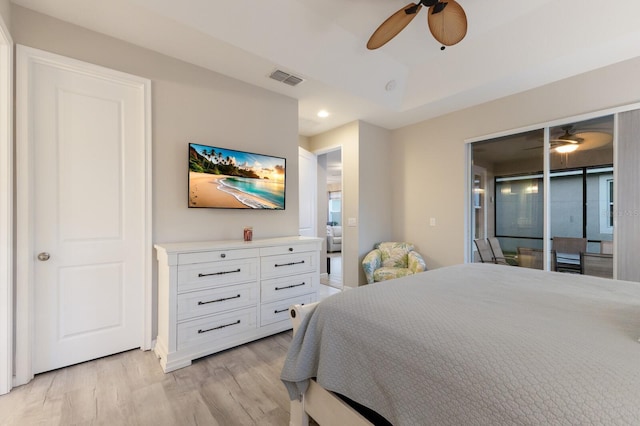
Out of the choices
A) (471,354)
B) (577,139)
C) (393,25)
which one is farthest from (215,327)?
(577,139)

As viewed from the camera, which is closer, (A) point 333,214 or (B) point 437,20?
(B) point 437,20

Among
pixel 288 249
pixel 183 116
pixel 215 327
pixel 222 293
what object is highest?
pixel 183 116

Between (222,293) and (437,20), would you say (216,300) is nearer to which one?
(222,293)

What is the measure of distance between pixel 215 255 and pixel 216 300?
1.26 ft

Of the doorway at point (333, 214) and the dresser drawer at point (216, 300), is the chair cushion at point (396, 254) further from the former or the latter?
the dresser drawer at point (216, 300)

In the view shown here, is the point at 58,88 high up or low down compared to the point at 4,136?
up

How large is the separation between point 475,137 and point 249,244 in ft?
10.2

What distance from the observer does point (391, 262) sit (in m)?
3.92

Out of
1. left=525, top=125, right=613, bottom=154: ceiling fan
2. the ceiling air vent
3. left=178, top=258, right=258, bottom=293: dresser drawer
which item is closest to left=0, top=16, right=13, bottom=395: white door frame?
left=178, top=258, right=258, bottom=293: dresser drawer

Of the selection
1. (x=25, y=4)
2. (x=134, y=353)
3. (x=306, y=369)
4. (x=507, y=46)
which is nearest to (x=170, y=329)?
(x=134, y=353)

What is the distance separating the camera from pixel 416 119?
3.99 meters

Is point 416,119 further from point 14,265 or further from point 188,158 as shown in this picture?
point 14,265

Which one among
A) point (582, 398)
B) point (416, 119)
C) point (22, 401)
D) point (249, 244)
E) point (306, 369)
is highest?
point (416, 119)

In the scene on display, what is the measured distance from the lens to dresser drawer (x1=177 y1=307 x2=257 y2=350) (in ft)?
7.03
